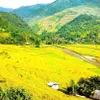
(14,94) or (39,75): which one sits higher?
(14,94)

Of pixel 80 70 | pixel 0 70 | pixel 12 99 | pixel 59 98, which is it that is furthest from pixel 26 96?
pixel 80 70

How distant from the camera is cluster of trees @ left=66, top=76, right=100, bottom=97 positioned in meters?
84.9

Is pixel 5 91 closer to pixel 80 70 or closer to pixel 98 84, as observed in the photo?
pixel 98 84

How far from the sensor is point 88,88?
87.3 metres

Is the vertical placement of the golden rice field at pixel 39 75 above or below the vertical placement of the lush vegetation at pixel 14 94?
below

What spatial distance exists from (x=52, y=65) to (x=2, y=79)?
44573mm

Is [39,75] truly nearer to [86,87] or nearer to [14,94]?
[86,87]

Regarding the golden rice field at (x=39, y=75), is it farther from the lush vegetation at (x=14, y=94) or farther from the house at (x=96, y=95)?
the lush vegetation at (x=14, y=94)

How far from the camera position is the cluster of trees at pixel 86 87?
84.9 m

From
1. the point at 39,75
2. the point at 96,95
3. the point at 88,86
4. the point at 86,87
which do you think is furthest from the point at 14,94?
the point at 39,75

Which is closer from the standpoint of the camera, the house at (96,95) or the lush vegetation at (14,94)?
the lush vegetation at (14,94)

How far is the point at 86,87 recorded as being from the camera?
87375mm

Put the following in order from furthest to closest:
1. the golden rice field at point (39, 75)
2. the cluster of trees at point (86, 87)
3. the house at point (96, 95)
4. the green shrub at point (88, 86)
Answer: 1. the green shrub at point (88, 86)
2. the cluster of trees at point (86, 87)
3. the house at point (96, 95)
4. the golden rice field at point (39, 75)

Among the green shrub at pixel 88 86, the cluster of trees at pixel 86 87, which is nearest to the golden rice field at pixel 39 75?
the cluster of trees at pixel 86 87
